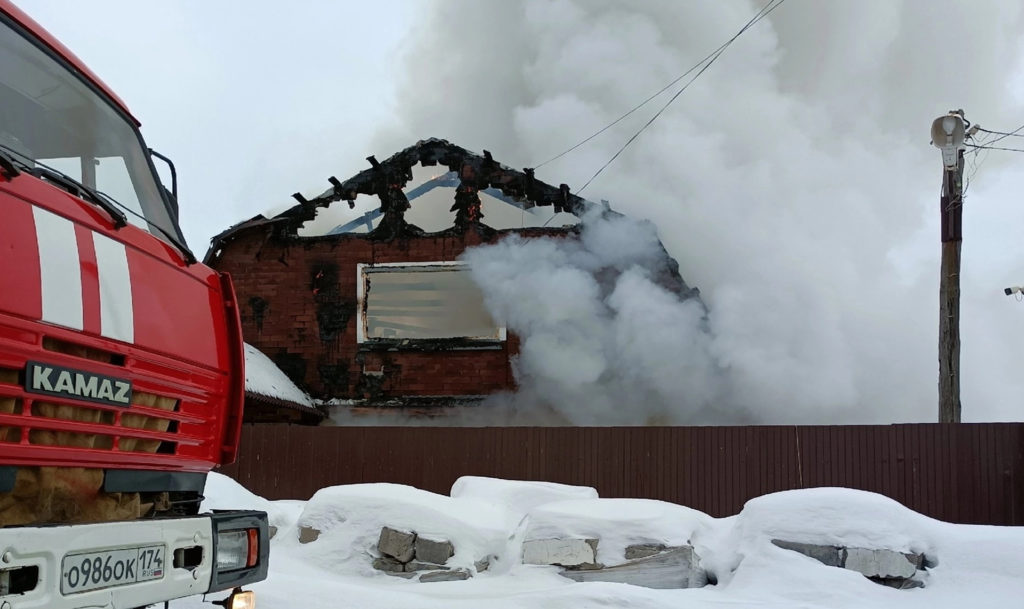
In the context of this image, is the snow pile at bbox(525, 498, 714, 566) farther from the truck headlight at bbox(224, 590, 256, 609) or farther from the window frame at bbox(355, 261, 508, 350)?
the window frame at bbox(355, 261, 508, 350)

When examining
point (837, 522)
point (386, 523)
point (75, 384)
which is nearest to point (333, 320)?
point (386, 523)

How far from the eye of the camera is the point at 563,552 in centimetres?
757

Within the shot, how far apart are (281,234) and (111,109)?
16.6 meters

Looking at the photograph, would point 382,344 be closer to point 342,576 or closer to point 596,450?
point 596,450

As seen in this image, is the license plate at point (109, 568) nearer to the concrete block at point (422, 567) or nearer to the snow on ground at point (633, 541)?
the snow on ground at point (633, 541)

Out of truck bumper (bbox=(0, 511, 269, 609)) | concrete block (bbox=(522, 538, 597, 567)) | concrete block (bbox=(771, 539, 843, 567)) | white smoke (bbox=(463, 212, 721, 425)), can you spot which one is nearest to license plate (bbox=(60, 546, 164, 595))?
truck bumper (bbox=(0, 511, 269, 609))

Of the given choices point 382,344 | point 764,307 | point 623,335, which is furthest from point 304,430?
point 764,307

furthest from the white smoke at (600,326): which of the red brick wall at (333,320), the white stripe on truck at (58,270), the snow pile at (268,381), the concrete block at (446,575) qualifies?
the white stripe on truck at (58,270)

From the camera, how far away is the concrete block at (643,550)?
7.47 meters

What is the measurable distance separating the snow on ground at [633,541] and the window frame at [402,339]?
968 cm

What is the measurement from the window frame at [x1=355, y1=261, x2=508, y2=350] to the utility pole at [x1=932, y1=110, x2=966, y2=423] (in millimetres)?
8365

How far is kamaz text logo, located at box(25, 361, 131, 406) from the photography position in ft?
9.12

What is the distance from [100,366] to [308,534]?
17.8 ft

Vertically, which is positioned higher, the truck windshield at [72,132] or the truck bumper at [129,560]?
the truck windshield at [72,132]
